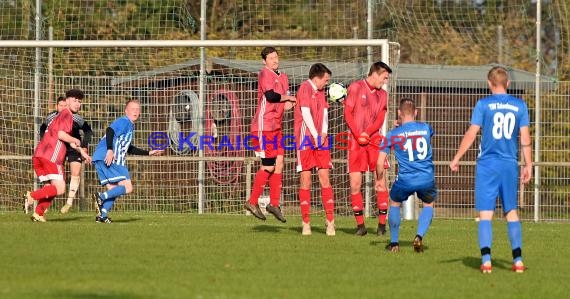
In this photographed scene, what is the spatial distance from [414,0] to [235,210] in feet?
17.1

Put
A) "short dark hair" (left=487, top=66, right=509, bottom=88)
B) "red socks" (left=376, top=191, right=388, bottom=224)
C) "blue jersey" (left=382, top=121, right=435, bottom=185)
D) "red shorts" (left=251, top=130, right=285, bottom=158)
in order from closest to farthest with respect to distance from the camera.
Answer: "short dark hair" (left=487, top=66, right=509, bottom=88) → "blue jersey" (left=382, top=121, right=435, bottom=185) → "red socks" (left=376, top=191, right=388, bottom=224) → "red shorts" (left=251, top=130, right=285, bottom=158)

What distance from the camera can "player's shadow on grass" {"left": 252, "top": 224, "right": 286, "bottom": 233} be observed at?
1606 cm

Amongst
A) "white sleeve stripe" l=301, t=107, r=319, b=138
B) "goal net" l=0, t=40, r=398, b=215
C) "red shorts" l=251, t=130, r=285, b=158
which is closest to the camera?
"white sleeve stripe" l=301, t=107, r=319, b=138

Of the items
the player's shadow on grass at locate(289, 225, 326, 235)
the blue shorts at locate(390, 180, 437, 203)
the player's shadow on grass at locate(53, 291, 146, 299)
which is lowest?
the player's shadow on grass at locate(53, 291, 146, 299)

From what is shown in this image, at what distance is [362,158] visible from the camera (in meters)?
15.3

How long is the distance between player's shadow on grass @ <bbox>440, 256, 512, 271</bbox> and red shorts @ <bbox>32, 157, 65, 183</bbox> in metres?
6.70

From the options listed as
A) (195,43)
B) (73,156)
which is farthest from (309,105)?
(73,156)

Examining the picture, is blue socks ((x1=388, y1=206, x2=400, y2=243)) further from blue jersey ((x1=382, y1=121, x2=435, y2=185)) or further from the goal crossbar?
the goal crossbar

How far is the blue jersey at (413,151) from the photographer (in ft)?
42.3

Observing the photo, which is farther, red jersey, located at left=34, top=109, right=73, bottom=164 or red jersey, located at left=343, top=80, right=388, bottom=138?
red jersey, located at left=34, top=109, right=73, bottom=164

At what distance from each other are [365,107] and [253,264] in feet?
13.8

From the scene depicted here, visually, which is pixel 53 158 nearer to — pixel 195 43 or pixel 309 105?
pixel 195 43

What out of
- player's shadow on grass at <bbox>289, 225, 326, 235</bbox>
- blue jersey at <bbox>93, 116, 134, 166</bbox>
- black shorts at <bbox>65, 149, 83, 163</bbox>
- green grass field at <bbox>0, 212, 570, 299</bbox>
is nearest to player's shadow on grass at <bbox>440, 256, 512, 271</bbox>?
green grass field at <bbox>0, 212, 570, 299</bbox>

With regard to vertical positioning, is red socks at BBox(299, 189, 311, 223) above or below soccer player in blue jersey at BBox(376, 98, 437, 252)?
below
